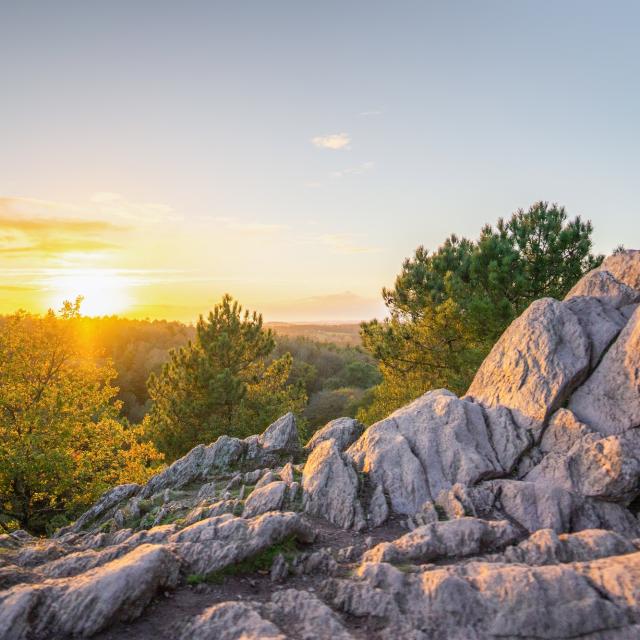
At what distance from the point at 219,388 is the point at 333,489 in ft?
50.1

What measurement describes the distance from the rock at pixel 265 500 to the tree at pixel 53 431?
34.4 ft

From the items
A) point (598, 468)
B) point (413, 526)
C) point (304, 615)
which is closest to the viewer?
point (304, 615)

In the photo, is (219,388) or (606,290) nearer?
(606,290)

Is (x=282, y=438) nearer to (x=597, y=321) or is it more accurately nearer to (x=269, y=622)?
(x=269, y=622)

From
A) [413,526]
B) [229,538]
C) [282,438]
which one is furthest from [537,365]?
[229,538]

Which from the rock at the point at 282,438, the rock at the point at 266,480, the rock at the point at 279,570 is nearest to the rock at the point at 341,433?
the rock at the point at 282,438

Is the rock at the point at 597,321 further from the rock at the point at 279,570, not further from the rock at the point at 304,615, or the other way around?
the rock at the point at 304,615

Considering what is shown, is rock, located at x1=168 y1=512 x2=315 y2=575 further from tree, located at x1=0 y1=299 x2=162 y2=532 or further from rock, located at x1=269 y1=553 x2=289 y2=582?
tree, located at x1=0 y1=299 x2=162 y2=532

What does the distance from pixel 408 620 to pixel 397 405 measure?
791 inches

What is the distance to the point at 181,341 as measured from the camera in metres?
76.2

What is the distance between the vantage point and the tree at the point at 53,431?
19.5m

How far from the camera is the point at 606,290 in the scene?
54.7 ft

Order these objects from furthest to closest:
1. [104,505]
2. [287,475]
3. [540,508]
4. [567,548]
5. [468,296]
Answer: [468,296] < [104,505] < [287,475] < [540,508] < [567,548]

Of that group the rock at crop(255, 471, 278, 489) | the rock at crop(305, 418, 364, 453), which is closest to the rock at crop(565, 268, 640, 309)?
the rock at crop(305, 418, 364, 453)
